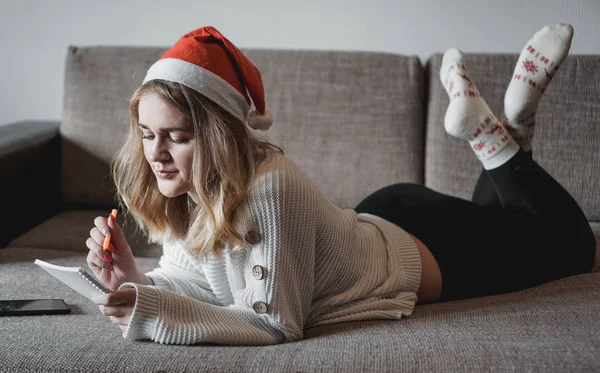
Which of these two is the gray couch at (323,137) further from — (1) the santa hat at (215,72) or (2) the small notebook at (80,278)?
(1) the santa hat at (215,72)

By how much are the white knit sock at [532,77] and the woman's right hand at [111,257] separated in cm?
91

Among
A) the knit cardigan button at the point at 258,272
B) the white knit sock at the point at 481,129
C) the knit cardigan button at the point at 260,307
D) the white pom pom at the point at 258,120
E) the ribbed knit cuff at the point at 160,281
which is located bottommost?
the ribbed knit cuff at the point at 160,281

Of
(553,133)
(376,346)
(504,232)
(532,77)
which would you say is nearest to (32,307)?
(376,346)

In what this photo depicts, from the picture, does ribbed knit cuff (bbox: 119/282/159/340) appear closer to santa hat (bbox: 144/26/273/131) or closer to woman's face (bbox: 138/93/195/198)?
woman's face (bbox: 138/93/195/198)

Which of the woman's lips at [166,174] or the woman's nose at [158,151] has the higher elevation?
the woman's nose at [158,151]

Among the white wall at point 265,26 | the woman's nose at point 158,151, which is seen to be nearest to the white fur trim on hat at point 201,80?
the woman's nose at point 158,151

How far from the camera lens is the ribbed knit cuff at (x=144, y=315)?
1.17m

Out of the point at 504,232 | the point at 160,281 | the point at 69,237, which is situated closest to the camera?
the point at 160,281

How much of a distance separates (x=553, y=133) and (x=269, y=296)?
3.72ft

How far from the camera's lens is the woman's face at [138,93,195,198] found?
4.06 ft

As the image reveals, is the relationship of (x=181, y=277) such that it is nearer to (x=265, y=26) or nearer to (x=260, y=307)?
(x=260, y=307)

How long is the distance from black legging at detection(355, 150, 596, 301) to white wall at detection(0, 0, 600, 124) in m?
0.87

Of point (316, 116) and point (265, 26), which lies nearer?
point (316, 116)

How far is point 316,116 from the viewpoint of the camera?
2107mm
